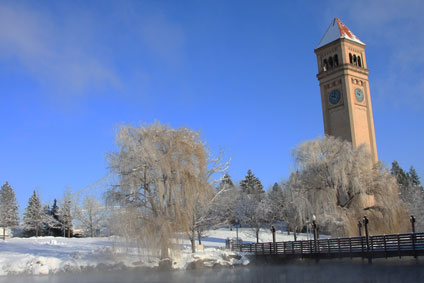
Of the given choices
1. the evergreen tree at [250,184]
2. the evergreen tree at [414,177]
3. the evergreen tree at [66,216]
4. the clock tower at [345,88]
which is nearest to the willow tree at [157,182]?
the evergreen tree at [66,216]

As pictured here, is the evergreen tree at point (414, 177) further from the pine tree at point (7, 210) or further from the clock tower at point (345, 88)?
the pine tree at point (7, 210)

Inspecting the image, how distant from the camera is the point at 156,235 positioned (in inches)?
1062

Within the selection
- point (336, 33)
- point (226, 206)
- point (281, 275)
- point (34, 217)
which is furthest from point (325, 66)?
point (34, 217)

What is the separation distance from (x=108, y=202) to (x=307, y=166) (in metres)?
18.9

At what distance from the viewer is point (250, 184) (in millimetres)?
77438

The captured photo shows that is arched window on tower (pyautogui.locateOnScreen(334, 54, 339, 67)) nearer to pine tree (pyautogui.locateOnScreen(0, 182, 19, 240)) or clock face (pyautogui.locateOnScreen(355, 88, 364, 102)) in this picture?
clock face (pyautogui.locateOnScreen(355, 88, 364, 102))

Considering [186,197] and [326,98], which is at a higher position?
[326,98]

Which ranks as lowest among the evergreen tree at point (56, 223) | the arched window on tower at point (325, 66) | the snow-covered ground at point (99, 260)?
the snow-covered ground at point (99, 260)

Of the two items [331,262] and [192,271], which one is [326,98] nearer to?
[331,262]

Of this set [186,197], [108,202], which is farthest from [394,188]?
[108,202]

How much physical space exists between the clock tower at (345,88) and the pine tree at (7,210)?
43.8 meters

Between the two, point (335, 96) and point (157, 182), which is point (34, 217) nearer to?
point (157, 182)

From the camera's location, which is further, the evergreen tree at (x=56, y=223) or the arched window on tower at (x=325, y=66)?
the arched window on tower at (x=325, y=66)

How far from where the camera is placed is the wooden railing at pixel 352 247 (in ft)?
80.6
